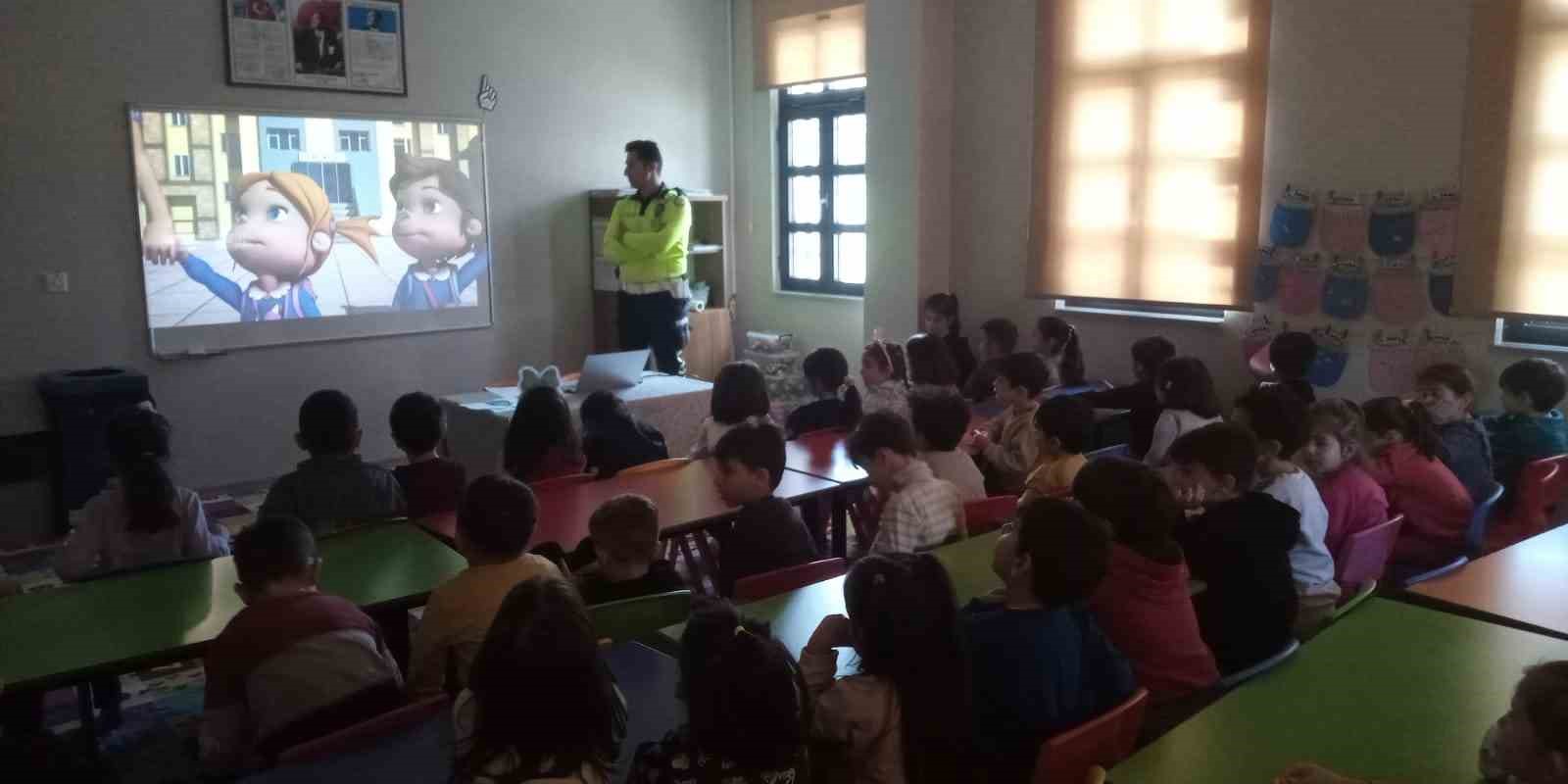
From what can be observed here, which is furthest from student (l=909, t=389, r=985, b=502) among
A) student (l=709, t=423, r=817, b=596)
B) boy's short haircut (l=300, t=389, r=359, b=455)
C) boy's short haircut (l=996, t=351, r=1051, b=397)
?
boy's short haircut (l=300, t=389, r=359, b=455)

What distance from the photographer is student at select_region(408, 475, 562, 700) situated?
217 centimetres

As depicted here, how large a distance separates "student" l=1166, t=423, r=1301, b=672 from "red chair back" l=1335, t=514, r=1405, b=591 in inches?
17.2

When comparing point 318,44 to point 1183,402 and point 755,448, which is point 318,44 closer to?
point 755,448

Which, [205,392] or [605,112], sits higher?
[605,112]

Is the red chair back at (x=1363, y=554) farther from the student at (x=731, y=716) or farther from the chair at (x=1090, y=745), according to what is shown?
the student at (x=731, y=716)

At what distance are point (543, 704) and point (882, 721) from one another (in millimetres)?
540

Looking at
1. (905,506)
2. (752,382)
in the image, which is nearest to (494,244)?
(752,382)

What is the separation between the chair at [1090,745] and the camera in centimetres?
166

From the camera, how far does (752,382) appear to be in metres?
3.83

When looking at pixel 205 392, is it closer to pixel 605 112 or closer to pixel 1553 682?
pixel 605 112

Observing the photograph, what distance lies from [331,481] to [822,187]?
504 cm

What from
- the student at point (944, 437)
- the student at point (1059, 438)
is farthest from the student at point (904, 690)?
the student at point (944, 437)

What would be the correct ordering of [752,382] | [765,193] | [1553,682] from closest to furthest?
[1553,682], [752,382], [765,193]

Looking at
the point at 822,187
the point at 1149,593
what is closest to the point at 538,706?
the point at 1149,593
